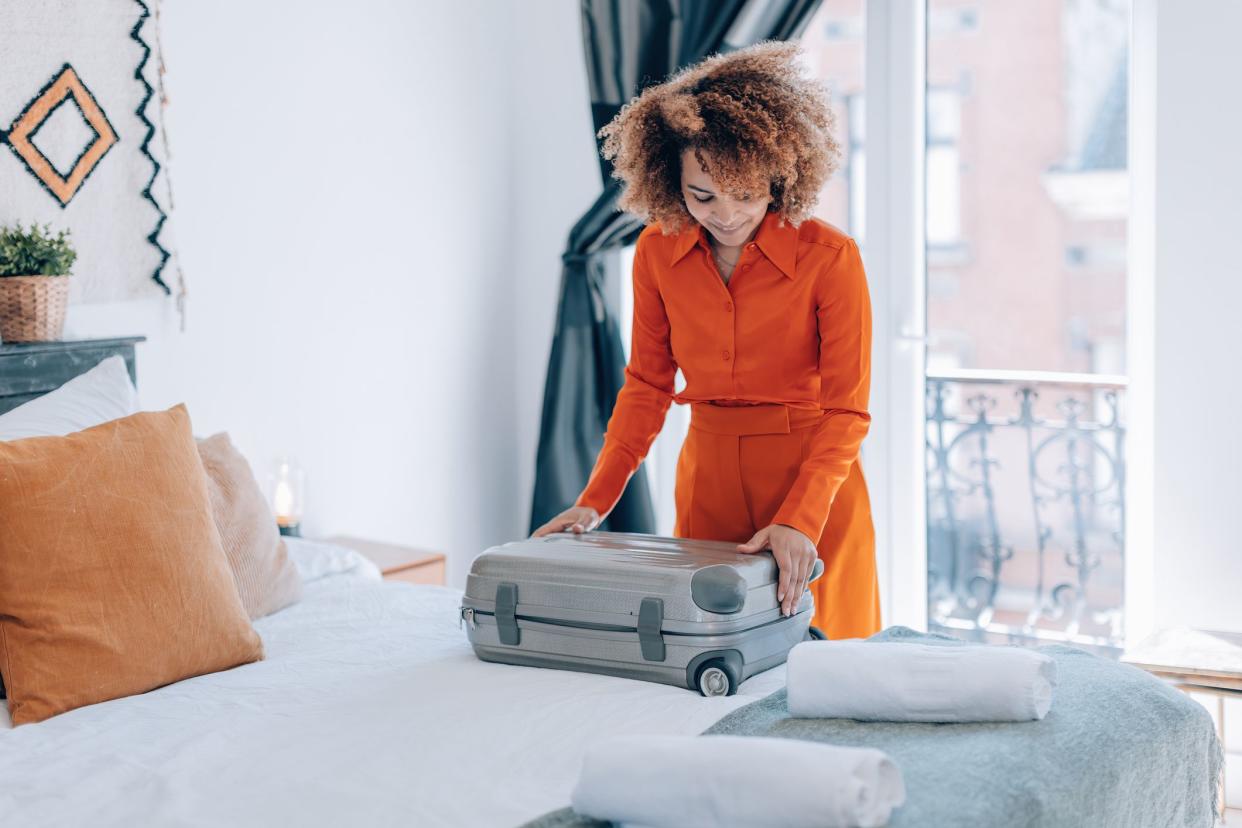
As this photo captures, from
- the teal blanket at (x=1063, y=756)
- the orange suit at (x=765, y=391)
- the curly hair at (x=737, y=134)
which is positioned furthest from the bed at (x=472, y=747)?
the curly hair at (x=737, y=134)

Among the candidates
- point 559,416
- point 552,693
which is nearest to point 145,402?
point 559,416

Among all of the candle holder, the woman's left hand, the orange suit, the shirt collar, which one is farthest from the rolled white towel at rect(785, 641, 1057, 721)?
the candle holder

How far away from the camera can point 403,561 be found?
3023 mm

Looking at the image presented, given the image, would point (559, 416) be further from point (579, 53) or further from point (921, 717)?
point (921, 717)

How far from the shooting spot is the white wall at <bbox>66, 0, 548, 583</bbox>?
9.59 ft

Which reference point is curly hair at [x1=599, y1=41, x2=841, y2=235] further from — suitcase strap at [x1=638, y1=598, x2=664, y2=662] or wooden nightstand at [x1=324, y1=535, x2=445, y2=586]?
wooden nightstand at [x1=324, y1=535, x2=445, y2=586]

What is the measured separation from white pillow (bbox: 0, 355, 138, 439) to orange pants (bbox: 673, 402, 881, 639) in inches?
43.0

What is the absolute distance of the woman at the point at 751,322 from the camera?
6.25ft

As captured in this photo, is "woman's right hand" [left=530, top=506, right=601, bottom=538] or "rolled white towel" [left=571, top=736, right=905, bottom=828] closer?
"rolled white towel" [left=571, top=736, right=905, bottom=828]

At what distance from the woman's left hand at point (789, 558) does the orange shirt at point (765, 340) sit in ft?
0.10

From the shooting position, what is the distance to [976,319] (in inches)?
133

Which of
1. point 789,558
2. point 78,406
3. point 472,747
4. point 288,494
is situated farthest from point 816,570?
point 288,494

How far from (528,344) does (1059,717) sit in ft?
8.89

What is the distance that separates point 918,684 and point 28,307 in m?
1.88
